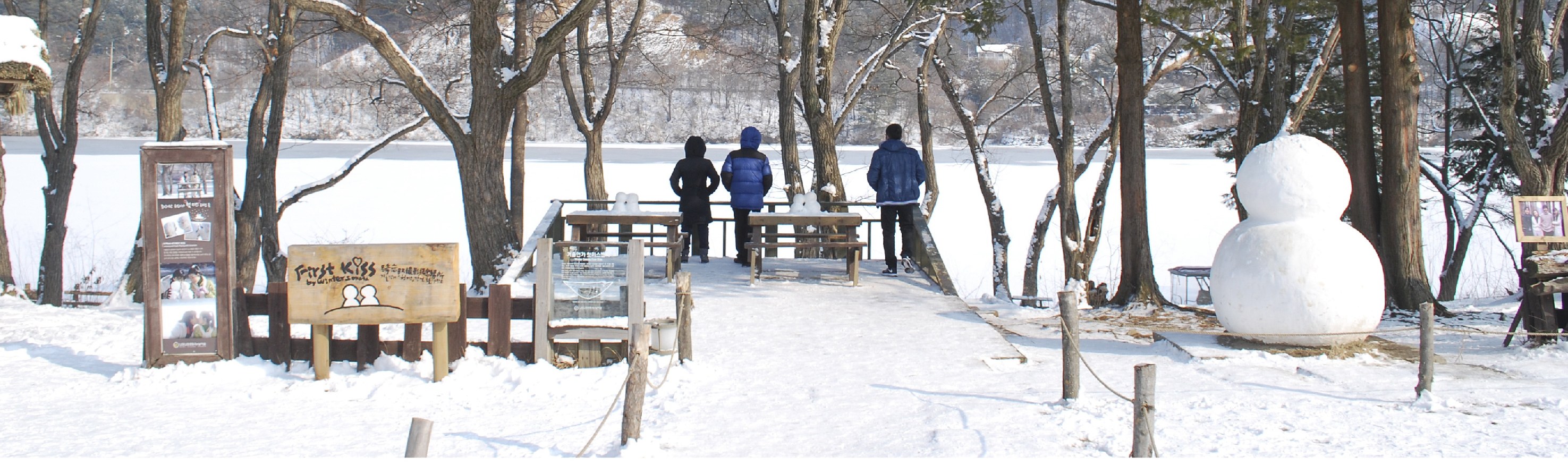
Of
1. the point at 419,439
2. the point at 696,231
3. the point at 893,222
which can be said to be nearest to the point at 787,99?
the point at 696,231

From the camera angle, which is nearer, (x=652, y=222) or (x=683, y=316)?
(x=683, y=316)

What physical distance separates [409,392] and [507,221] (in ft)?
20.1

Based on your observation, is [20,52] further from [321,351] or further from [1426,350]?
[1426,350]

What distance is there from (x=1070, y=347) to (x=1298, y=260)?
2.33 m

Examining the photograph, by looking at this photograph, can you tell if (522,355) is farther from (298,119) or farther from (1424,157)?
(298,119)

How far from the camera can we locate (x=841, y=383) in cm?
727

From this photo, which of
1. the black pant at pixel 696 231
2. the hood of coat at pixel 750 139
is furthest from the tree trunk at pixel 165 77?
the hood of coat at pixel 750 139

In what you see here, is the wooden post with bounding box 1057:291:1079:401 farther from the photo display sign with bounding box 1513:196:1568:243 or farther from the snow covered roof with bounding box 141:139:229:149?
the snow covered roof with bounding box 141:139:229:149

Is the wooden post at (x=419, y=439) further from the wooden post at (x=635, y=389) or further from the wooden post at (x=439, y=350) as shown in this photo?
the wooden post at (x=439, y=350)

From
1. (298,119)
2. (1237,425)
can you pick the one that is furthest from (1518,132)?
(298,119)

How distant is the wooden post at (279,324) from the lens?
7.47 metres

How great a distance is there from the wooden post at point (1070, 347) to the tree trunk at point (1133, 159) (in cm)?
529

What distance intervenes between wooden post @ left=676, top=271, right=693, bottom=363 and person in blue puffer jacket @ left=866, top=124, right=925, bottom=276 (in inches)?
192

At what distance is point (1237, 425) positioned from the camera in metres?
6.00
